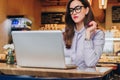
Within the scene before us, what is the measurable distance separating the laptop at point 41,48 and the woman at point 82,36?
33 centimetres

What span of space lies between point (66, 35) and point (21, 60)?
21.1 inches

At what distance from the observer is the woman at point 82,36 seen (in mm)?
1952

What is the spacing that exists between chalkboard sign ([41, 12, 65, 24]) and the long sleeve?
6521 mm

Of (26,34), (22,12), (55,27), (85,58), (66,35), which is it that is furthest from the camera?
(55,27)

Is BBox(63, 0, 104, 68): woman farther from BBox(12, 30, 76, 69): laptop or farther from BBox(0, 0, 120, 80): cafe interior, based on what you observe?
BBox(0, 0, 120, 80): cafe interior

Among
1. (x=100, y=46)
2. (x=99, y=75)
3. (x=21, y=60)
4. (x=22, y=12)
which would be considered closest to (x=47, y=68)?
(x=21, y=60)

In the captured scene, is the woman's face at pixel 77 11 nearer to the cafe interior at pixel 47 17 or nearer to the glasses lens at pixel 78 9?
the glasses lens at pixel 78 9

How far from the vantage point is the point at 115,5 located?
7855 mm

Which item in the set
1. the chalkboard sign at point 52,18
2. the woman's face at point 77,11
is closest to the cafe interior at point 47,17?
the chalkboard sign at point 52,18

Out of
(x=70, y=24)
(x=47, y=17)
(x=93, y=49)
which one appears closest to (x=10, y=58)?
(x=70, y=24)

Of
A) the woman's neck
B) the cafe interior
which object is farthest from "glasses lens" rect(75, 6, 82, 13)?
the cafe interior

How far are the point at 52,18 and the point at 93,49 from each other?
6747mm

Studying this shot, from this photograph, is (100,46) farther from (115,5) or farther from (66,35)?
(115,5)

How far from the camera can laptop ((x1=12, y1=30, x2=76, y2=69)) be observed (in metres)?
1.54
